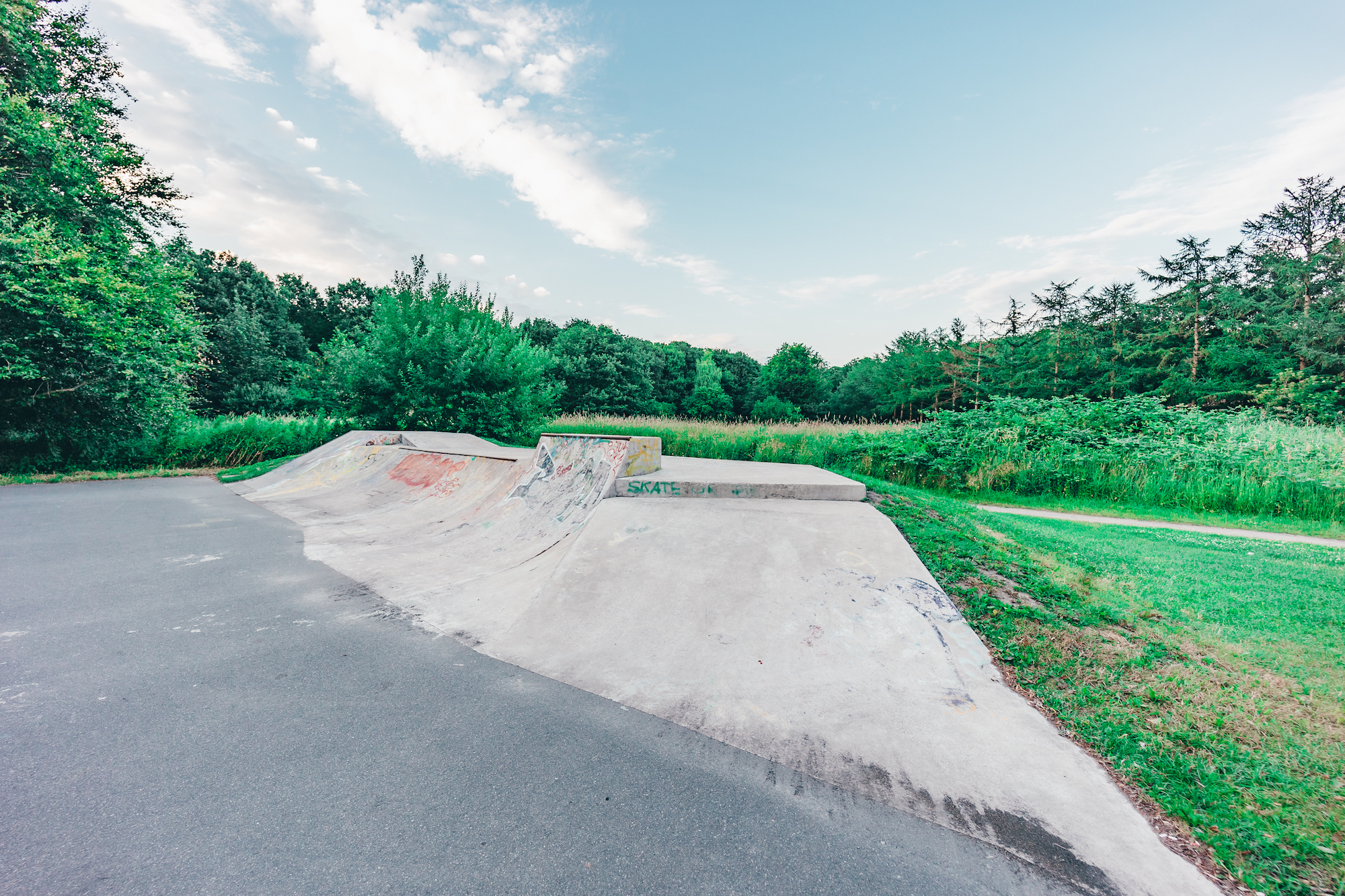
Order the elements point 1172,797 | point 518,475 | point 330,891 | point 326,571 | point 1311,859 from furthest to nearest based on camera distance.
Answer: point 518,475
point 326,571
point 1172,797
point 1311,859
point 330,891

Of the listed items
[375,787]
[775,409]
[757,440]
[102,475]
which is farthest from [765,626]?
[775,409]

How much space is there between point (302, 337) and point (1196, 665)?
42904 millimetres

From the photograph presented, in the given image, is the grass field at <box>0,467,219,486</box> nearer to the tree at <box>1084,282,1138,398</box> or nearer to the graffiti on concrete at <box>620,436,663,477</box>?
the graffiti on concrete at <box>620,436,663,477</box>

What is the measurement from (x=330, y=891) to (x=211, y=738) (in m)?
1.32

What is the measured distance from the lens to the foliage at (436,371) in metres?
12.5

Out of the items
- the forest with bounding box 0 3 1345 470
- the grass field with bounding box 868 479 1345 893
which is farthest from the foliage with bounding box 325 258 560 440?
the grass field with bounding box 868 479 1345 893

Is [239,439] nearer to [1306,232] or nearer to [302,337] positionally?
[302,337]

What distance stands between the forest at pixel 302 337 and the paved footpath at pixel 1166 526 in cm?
336

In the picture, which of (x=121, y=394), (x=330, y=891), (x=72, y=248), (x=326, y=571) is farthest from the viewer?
(x=121, y=394)

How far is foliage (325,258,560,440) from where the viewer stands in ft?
41.0

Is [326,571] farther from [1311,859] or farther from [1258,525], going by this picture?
[1258,525]

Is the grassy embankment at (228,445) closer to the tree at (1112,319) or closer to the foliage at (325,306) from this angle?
the foliage at (325,306)

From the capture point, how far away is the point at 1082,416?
11.2 metres

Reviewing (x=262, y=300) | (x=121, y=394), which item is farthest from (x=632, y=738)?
(x=262, y=300)
